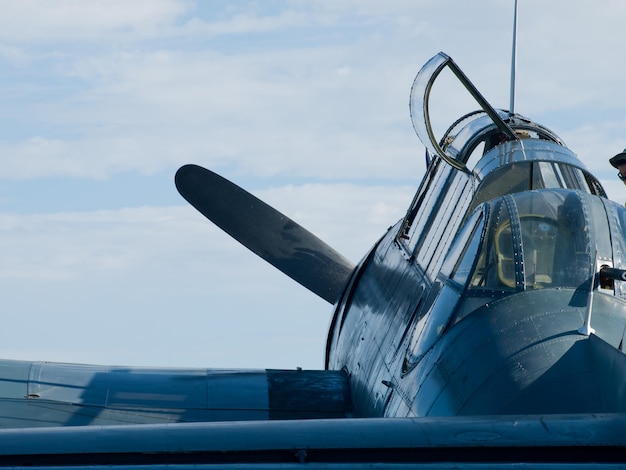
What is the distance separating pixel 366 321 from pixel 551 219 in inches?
153

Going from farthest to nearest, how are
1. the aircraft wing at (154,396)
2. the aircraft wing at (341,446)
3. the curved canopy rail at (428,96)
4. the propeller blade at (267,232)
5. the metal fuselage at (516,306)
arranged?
the propeller blade at (267,232), the aircraft wing at (154,396), the curved canopy rail at (428,96), the metal fuselage at (516,306), the aircraft wing at (341,446)

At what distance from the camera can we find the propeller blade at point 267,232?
13.0 meters

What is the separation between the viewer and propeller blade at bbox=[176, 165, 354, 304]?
13023 millimetres

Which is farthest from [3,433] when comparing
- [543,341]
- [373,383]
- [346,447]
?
[373,383]

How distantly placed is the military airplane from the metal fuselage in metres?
0.01

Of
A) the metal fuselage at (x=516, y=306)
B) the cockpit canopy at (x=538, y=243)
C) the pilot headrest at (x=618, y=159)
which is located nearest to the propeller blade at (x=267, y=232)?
the metal fuselage at (x=516, y=306)

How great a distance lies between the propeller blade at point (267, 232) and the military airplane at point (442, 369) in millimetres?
1574

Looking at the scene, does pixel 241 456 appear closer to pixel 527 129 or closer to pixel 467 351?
pixel 467 351

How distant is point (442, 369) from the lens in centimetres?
588

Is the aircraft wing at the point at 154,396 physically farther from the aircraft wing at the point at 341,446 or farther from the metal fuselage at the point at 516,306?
the aircraft wing at the point at 341,446

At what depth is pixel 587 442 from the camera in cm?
416

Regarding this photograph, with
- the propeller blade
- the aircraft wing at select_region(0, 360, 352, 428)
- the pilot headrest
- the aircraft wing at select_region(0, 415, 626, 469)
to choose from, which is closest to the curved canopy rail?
the pilot headrest

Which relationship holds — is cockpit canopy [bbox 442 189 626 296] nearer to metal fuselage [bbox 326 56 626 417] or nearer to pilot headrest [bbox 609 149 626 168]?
metal fuselage [bbox 326 56 626 417]

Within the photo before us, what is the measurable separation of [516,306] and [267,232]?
7544mm
